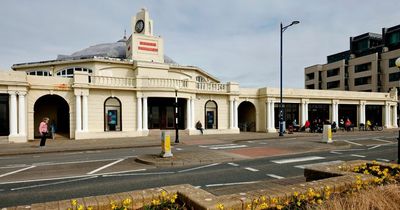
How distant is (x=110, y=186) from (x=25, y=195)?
2010 millimetres

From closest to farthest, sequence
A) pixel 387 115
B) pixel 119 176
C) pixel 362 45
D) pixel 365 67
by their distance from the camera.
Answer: pixel 119 176 → pixel 387 115 → pixel 365 67 → pixel 362 45

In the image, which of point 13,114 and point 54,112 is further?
point 54,112

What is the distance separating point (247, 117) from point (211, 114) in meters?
7.52

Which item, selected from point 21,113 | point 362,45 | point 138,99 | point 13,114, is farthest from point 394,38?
point 13,114

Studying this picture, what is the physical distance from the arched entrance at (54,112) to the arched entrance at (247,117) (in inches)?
796

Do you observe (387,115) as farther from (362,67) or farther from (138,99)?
(138,99)

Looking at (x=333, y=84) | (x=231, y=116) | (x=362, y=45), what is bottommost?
(x=231, y=116)

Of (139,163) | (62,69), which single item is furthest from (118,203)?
(62,69)

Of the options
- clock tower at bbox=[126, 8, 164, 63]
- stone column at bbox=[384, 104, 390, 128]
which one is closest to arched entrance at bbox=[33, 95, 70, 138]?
clock tower at bbox=[126, 8, 164, 63]

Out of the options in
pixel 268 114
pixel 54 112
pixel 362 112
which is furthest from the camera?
pixel 362 112

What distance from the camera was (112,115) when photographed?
2395 cm

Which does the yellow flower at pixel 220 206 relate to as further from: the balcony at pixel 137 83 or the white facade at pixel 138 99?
the balcony at pixel 137 83

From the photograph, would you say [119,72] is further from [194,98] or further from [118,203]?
[118,203]

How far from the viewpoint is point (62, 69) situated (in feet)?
99.2
